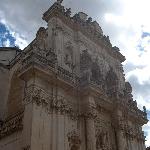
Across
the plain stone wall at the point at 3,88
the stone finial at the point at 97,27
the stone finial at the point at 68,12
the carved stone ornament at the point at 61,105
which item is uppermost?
the stone finial at the point at 97,27

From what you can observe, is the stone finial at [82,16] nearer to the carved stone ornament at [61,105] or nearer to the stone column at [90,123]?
the stone column at [90,123]

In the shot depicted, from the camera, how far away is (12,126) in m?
14.4

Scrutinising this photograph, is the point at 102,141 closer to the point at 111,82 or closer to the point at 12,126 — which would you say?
the point at 111,82

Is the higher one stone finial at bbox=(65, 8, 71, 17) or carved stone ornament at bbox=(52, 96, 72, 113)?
stone finial at bbox=(65, 8, 71, 17)

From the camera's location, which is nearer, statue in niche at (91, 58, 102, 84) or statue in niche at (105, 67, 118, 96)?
statue in niche at (105, 67, 118, 96)

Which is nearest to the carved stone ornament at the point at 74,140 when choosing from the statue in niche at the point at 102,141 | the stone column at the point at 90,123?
the stone column at the point at 90,123

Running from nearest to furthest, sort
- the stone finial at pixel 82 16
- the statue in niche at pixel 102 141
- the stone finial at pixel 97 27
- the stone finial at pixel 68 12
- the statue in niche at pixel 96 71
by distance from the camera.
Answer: the statue in niche at pixel 102 141, the statue in niche at pixel 96 71, the stone finial at pixel 68 12, the stone finial at pixel 82 16, the stone finial at pixel 97 27

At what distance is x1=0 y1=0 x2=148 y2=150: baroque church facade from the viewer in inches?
518

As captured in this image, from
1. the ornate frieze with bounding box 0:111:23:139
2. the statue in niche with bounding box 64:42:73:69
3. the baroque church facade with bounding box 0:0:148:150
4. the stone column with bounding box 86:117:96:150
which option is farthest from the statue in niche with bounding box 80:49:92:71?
the ornate frieze with bounding box 0:111:23:139

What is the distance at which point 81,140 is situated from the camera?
1434 centimetres

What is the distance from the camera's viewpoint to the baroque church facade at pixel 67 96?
13164 mm

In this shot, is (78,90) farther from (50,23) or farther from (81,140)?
(50,23)

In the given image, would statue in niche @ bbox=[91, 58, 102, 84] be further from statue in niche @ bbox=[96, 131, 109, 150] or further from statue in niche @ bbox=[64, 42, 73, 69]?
statue in niche @ bbox=[96, 131, 109, 150]

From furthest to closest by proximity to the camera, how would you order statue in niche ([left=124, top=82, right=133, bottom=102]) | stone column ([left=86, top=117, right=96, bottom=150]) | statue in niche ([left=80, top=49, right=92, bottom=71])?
statue in niche ([left=124, top=82, right=133, bottom=102])
statue in niche ([left=80, top=49, right=92, bottom=71])
stone column ([left=86, top=117, right=96, bottom=150])
